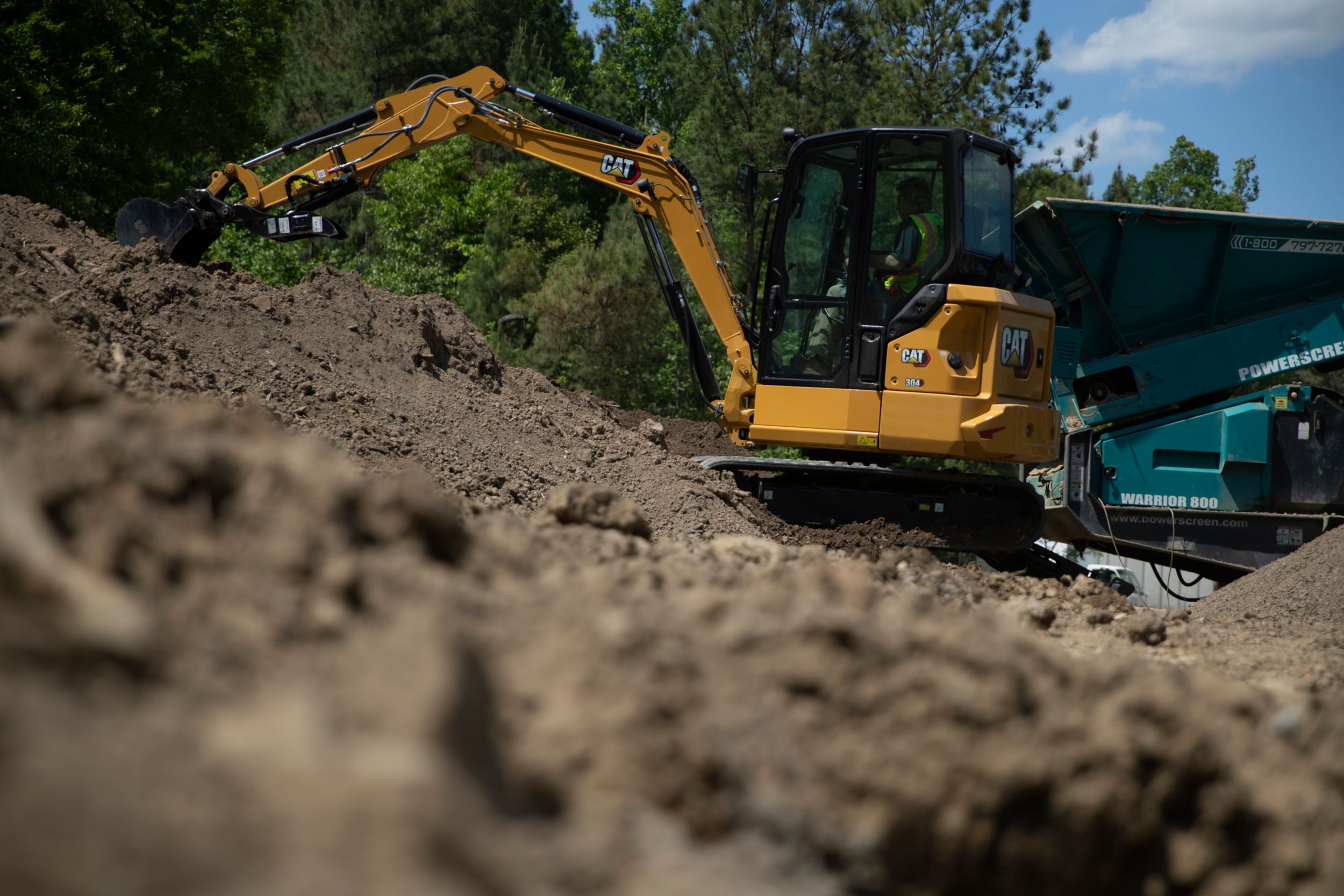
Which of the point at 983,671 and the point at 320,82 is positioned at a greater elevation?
the point at 320,82

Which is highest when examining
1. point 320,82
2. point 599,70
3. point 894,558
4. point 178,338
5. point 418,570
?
point 599,70

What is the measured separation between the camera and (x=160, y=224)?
7676 mm

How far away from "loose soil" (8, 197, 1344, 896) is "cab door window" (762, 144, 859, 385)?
5.09m

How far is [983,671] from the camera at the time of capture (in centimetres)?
167

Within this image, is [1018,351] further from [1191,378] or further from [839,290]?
[1191,378]

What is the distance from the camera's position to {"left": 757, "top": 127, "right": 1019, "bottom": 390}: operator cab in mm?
6941

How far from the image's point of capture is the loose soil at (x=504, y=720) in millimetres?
1016

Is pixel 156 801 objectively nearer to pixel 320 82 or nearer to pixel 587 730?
pixel 587 730

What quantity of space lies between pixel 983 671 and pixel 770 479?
6118mm

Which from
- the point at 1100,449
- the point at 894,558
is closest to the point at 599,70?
the point at 1100,449

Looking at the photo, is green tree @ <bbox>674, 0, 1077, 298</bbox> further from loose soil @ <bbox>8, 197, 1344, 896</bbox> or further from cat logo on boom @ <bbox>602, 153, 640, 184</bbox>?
loose soil @ <bbox>8, 197, 1344, 896</bbox>

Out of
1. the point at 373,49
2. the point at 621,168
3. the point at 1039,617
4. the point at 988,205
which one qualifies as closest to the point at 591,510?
the point at 1039,617

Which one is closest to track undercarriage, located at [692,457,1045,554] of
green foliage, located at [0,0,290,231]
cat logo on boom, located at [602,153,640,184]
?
cat logo on boom, located at [602,153,640,184]

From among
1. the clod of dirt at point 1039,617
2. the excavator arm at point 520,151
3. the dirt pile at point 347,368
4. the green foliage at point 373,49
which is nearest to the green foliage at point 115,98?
the green foliage at point 373,49
